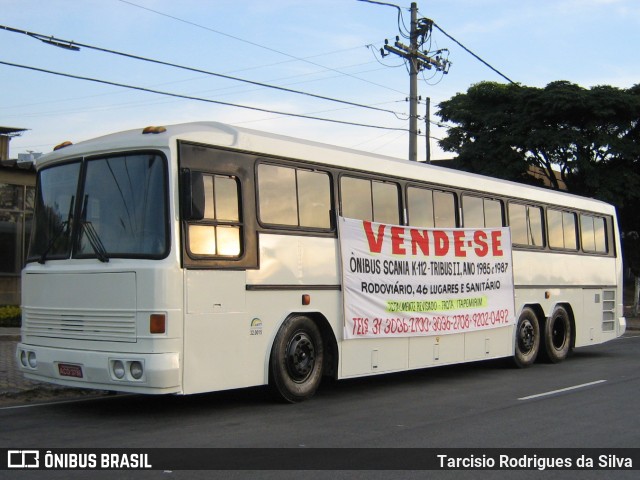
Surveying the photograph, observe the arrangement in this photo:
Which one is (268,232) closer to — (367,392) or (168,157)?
(168,157)

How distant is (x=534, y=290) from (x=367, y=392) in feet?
16.2

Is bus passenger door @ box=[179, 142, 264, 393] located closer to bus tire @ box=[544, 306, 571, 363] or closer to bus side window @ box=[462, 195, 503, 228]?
bus side window @ box=[462, 195, 503, 228]

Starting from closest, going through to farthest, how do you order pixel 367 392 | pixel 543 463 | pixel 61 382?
pixel 543 463, pixel 61 382, pixel 367 392

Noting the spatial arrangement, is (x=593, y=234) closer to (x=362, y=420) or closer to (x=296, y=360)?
(x=296, y=360)

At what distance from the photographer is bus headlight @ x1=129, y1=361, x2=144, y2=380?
8.55 m

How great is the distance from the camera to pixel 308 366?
1046 cm

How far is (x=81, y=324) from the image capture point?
30.0ft

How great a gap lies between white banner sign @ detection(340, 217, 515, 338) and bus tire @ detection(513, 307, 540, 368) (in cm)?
63

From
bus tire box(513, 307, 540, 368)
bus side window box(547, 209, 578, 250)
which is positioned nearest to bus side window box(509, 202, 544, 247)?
bus side window box(547, 209, 578, 250)

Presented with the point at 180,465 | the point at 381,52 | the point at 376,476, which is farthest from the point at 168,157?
the point at 381,52

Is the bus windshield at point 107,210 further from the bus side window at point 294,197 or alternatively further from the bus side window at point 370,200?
the bus side window at point 370,200

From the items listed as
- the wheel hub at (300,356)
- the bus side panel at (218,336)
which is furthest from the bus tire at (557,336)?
the bus side panel at (218,336)

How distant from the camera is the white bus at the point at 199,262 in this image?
345 inches

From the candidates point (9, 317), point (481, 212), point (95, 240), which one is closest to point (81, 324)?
point (95, 240)
